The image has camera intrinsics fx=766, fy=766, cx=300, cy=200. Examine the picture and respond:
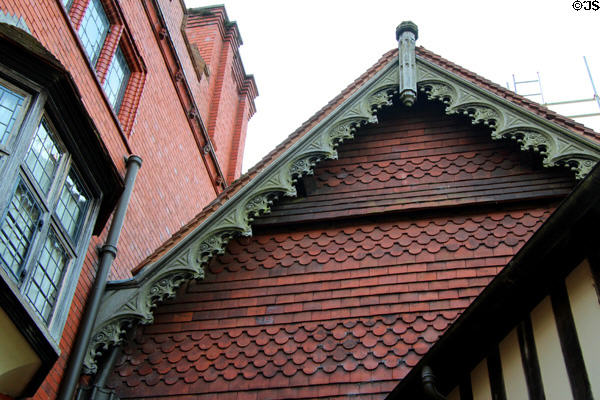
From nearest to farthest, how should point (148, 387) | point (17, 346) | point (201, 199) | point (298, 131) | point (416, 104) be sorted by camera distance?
point (17, 346)
point (148, 387)
point (298, 131)
point (416, 104)
point (201, 199)

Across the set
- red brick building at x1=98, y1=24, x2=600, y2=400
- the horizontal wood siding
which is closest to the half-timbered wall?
red brick building at x1=98, y1=24, x2=600, y2=400

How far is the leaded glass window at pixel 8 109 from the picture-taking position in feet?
24.9

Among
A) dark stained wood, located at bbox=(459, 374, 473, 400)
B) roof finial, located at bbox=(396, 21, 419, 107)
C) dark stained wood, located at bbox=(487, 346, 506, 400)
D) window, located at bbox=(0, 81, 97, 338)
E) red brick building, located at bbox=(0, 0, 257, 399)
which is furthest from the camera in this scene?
roof finial, located at bbox=(396, 21, 419, 107)

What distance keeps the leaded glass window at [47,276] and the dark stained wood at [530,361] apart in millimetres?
4846

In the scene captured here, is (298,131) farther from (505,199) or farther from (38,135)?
(38,135)

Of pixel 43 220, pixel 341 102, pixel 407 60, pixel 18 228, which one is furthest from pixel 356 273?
pixel 18 228

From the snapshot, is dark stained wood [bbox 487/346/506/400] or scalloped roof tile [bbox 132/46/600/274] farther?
scalloped roof tile [bbox 132/46/600/274]

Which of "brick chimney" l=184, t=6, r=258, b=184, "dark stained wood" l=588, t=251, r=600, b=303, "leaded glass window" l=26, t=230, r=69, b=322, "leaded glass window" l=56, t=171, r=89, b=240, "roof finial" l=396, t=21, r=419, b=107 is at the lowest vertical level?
"dark stained wood" l=588, t=251, r=600, b=303

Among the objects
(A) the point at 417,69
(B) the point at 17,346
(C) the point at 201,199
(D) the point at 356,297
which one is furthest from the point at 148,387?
(C) the point at 201,199

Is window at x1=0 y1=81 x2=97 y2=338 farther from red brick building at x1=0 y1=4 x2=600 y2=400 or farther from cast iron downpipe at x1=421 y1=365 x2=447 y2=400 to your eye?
cast iron downpipe at x1=421 y1=365 x2=447 y2=400

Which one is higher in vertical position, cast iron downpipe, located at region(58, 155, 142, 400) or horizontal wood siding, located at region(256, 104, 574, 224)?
horizontal wood siding, located at region(256, 104, 574, 224)

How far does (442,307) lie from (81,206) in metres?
4.53

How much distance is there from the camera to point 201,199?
637 inches

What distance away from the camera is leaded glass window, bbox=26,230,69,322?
26.3 feet
